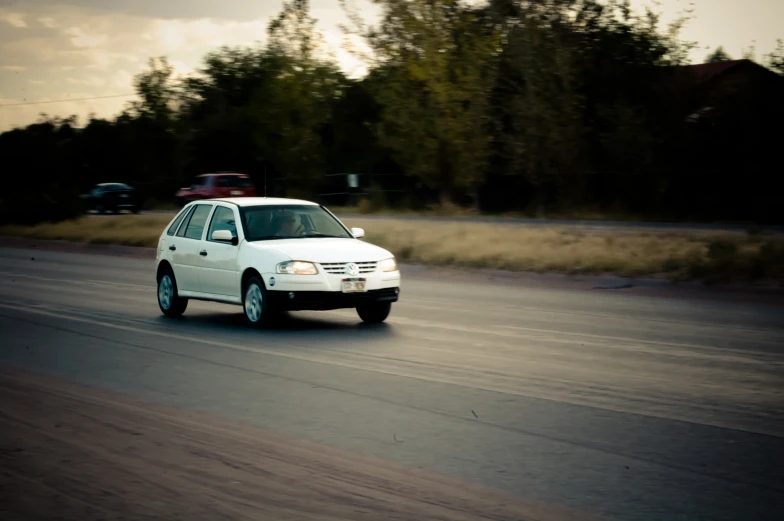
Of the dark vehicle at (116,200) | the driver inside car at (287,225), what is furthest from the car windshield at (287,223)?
the dark vehicle at (116,200)

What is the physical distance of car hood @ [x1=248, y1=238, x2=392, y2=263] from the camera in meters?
13.8

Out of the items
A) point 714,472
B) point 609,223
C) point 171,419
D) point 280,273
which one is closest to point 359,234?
point 280,273

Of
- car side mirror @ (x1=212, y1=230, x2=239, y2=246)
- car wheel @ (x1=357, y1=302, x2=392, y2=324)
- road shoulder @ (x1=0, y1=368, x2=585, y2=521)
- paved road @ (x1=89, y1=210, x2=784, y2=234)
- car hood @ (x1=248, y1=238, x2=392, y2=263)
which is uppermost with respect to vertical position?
car side mirror @ (x1=212, y1=230, x2=239, y2=246)

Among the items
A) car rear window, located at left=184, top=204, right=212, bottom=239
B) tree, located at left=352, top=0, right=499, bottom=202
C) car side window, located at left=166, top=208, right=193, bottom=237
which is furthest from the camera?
tree, located at left=352, top=0, right=499, bottom=202

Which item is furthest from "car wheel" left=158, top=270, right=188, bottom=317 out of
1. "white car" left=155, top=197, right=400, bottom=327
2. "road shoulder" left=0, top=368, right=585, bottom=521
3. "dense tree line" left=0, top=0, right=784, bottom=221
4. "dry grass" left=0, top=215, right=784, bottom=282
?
"dense tree line" left=0, top=0, right=784, bottom=221

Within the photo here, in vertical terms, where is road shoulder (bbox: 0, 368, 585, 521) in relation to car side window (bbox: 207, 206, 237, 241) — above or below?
below

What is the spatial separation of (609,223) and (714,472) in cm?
3052

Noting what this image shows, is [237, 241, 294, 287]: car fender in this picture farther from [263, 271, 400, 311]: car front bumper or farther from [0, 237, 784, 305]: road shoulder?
[0, 237, 784, 305]: road shoulder

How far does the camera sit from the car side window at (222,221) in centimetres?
1503

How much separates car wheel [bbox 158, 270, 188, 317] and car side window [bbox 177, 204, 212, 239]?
0.63 metres

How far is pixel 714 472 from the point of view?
670cm

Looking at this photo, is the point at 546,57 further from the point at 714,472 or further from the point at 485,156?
the point at 714,472

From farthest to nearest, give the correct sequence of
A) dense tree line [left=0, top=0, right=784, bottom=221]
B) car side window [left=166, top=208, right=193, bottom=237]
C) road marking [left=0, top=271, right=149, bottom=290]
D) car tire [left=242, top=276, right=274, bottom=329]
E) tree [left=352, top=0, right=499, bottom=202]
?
tree [left=352, top=0, right=499, bottom=202]
dense tree line [left=0, top=0, right=784, bottom=221]
road marking [left=0, top=271, right=149, bottom=290]
car side window [left=166, top=208, right=193, bottom=237]
car tire [left=242, top=276, right=274, bottom=329]

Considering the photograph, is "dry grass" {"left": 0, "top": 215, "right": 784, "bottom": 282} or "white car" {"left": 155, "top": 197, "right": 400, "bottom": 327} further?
"dry grass" {"left": 0, "top": 215, "right": 784, "bottom": 282}
